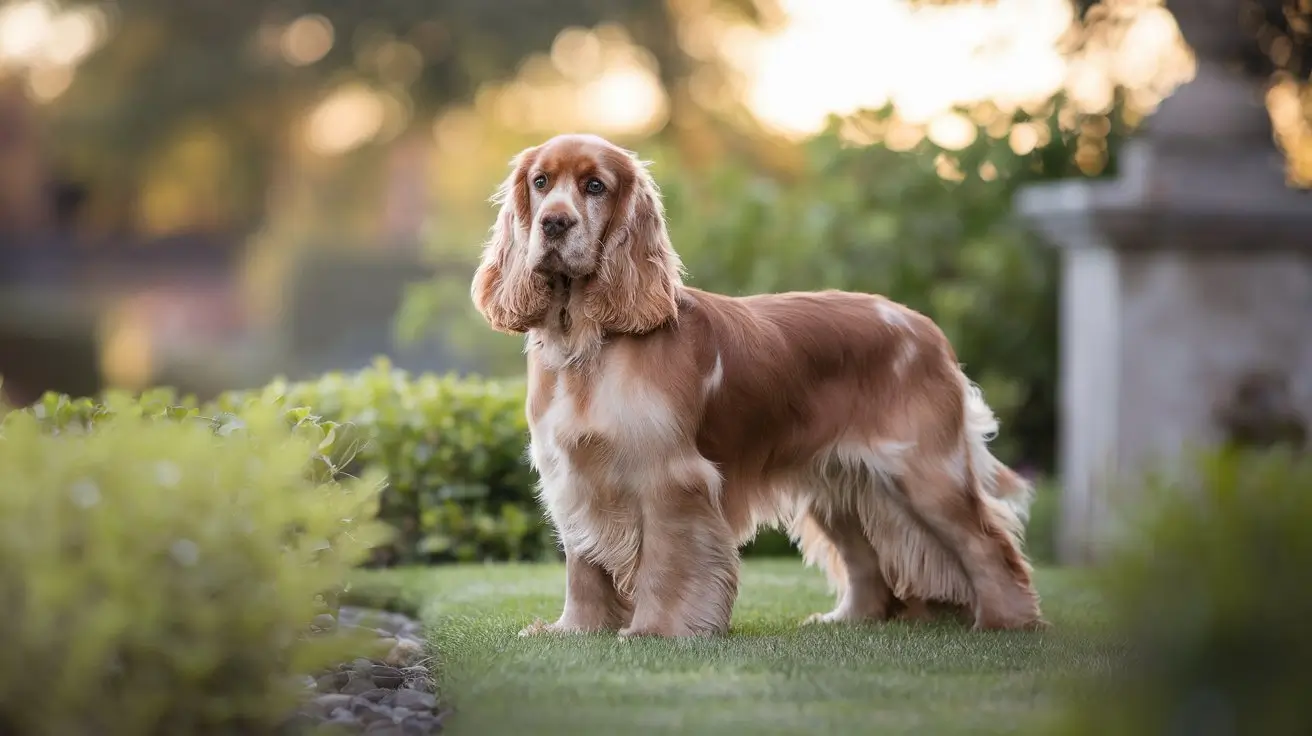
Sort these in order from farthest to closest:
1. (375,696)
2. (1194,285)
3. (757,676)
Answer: (1194,285) → (375,696) → (757,676)

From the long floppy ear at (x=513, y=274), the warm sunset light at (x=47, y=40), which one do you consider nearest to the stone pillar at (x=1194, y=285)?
the long floppy ear at (x=513, y=274)

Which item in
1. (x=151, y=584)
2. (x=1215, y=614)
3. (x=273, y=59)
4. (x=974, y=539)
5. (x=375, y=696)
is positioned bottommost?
(x=375, y=696)

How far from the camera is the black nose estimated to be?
4742 mm

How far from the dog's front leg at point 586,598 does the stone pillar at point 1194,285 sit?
A: 13.0ft

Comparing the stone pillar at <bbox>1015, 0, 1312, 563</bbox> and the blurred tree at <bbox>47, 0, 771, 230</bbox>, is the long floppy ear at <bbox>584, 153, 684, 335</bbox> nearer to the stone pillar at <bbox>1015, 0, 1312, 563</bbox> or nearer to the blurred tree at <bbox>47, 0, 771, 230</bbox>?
the stone pillar at <bbox>1015, 0, 1312, 563</bbox>

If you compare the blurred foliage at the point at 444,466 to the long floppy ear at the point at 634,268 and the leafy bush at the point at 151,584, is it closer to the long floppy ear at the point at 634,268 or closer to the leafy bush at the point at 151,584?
the long floppy ear at the point at 634,268

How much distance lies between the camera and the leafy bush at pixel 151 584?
2932mm

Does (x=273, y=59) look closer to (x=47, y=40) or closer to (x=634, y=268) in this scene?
(x=47, y=40)

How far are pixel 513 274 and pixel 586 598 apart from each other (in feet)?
3.67

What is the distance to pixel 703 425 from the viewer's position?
4938 mm

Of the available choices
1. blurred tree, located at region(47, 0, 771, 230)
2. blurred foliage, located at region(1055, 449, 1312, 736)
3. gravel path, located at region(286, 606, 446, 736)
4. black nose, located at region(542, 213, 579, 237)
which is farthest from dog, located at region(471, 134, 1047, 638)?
blurred tree, located at region(47, 0, 771, 230)

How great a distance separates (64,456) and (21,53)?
2390 cm

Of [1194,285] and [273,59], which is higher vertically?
[273,59]

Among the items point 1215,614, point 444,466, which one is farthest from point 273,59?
point 1215,614
